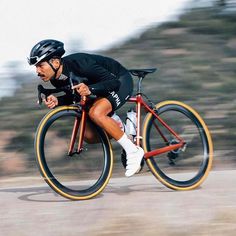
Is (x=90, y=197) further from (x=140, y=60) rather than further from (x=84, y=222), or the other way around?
(x=140, y=60)

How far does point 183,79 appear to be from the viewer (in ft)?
40.0

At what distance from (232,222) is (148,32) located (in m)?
7.37

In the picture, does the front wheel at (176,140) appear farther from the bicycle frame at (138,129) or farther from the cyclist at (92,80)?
the cyclist at (92,80)

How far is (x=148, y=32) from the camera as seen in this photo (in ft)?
44.8

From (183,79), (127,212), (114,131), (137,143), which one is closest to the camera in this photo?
(127,212)

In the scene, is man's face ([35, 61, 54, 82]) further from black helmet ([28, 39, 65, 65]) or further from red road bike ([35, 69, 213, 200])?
red road bike ([35, 69, 213, 200])

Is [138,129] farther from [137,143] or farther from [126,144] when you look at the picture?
[126,144]

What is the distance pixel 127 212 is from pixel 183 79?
18.1ft

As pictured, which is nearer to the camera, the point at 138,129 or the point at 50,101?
the point at 50,101

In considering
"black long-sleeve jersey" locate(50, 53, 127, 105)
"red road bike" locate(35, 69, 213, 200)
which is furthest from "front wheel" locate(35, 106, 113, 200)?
"black long-sleeve jersey" locate(50, 53, 127, 105)

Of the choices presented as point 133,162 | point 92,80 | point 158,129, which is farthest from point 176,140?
point 92,80

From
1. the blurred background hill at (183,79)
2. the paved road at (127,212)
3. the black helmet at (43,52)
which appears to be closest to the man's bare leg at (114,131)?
the paved road at (127,212)

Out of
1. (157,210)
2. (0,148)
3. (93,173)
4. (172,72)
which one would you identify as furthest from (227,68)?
(157,210)

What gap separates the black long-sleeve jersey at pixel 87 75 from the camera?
24.4 ft
